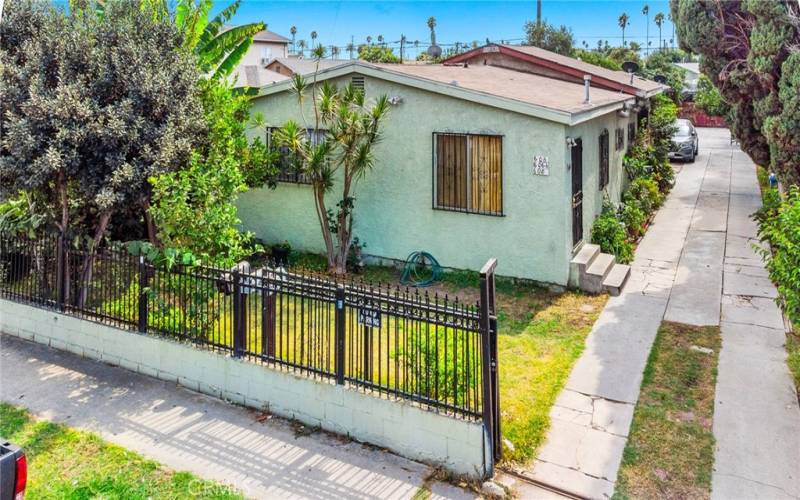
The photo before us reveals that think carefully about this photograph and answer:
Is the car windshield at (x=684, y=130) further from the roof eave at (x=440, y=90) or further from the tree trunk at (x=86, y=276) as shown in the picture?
the tree trunk at (x=86, y=276)

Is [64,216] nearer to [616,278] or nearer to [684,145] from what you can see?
[616,278]

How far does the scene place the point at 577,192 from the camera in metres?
11.7

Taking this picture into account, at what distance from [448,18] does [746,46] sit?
243ft

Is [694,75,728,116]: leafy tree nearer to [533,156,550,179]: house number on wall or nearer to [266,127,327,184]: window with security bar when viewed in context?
[533,156,550,179]: house number on wall

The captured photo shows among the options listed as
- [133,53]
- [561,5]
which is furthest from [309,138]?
[561,5]

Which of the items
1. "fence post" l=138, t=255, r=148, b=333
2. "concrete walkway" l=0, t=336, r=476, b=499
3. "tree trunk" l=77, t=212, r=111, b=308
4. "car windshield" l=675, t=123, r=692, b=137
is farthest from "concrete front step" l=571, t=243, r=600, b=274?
"car windshield" l=675, t=123, r=692, b=137

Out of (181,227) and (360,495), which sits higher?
(181,227)

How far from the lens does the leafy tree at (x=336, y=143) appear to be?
11180 millimetres

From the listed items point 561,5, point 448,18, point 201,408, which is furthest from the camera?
point 448,18

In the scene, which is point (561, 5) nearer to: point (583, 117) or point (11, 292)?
point (583, 117)

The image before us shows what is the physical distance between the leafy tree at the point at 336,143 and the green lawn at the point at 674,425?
19.9 feet

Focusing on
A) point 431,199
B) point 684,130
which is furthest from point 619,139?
point 684,130

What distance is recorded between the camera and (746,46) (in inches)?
410

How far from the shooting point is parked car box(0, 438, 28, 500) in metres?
4.18
